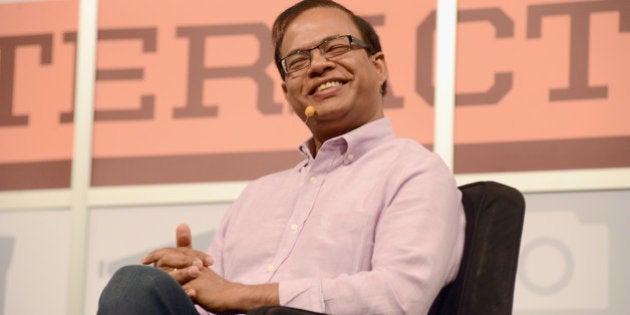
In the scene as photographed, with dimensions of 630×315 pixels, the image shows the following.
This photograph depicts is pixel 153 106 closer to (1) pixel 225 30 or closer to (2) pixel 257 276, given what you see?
(1) pixel 225 30

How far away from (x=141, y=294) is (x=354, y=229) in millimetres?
473

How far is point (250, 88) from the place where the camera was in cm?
347

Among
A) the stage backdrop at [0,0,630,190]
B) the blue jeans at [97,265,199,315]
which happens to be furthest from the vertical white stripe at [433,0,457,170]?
the blue jeans at [97,265,199,315]

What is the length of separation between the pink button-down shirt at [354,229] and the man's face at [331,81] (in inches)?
2.6

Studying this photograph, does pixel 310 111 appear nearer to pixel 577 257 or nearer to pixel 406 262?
pixel 406 262

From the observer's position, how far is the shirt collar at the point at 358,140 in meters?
2.31

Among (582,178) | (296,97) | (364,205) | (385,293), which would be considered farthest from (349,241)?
(582,178)

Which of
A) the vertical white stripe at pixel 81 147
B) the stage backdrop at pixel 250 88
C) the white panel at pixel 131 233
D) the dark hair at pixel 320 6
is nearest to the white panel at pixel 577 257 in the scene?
the stage backdrop at pixel 250 88

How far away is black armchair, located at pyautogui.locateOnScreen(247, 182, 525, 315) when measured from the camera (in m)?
1.92

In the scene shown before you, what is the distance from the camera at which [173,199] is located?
3453 mm

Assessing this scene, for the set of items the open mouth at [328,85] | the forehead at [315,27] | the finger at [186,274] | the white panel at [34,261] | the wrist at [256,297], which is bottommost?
the white panel at [34,261]

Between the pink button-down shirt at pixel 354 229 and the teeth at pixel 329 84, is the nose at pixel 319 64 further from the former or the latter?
the pink button-down shirt at pixel 354 229

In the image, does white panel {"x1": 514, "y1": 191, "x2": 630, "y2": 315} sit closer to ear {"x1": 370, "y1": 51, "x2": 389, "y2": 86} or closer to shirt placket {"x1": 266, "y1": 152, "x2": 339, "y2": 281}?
ear {"x1": 370, "y1": 51, "x2": 389, "y2": 86}

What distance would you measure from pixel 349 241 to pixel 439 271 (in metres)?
0.23
